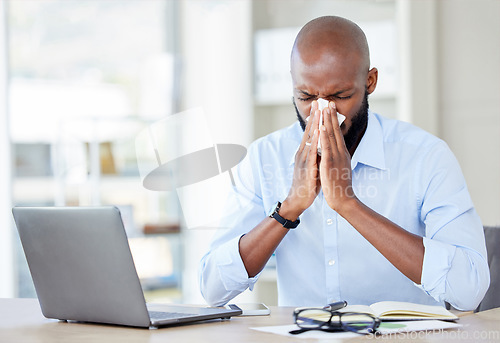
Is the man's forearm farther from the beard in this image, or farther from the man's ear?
the man's ear

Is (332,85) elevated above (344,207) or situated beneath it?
elevated above

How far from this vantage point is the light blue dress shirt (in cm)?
168

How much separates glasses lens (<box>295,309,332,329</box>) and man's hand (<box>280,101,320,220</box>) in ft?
1.48

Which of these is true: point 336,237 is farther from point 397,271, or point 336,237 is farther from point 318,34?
point 318,34

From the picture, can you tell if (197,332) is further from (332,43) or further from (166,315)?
(332,43)

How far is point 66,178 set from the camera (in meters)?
3.61

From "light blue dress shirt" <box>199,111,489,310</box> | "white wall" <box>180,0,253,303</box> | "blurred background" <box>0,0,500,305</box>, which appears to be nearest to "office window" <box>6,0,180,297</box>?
"blurred background" <box>0,0,500,305</box>

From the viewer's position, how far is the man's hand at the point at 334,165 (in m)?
1.58

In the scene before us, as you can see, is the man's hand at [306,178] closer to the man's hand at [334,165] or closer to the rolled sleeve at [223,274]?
the man's hand at [334,165]

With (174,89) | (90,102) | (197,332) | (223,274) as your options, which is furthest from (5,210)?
(197,332)

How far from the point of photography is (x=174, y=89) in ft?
12.8

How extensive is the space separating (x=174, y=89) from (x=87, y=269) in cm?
269

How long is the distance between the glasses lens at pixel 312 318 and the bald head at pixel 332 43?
72 centimetres

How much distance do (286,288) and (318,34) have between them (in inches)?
26.2
